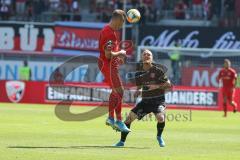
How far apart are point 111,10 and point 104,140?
98.0ft

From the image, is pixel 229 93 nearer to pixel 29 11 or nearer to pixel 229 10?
pixel 229 10

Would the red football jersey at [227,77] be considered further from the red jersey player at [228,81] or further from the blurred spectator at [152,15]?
the blurred spectator at [152,15]

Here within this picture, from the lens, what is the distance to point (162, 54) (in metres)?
41.8

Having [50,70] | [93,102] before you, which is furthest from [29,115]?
[50,70]

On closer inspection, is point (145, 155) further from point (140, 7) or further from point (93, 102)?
point (140, 7)

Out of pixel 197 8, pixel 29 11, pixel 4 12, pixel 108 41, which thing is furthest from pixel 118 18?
pixel 4 12

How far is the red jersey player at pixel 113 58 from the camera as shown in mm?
16317

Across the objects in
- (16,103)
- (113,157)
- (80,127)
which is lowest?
(16,103)

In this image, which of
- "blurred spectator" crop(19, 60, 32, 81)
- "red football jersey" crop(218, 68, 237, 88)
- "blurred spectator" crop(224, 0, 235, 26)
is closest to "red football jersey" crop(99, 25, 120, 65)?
"red football jersey" crop(218, 68, 237, 88)

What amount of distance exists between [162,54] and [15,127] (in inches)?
830

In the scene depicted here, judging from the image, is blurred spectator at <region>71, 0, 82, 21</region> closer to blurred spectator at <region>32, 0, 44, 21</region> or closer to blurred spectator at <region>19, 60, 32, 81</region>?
blurred spectator at <region>32, 0, 44, 21</region>

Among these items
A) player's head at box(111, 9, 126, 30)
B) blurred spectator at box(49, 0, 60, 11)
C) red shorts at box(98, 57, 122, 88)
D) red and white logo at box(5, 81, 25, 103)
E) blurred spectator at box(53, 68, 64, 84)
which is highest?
player's head at box(111, 9, 126, 30)

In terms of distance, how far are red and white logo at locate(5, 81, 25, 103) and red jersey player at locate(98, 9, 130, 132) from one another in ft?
72.1

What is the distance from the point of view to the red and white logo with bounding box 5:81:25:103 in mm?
38250
